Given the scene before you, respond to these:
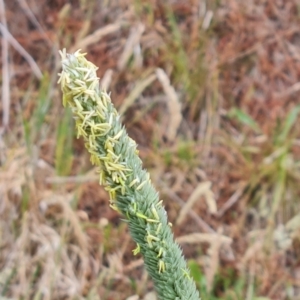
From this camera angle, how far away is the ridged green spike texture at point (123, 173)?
57 centimetres

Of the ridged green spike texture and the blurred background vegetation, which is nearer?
the ridged green spike texture

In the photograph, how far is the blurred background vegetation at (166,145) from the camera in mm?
1834

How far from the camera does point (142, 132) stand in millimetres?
Answer: 2195

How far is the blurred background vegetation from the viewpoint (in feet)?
6.02

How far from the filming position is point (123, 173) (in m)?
0.59

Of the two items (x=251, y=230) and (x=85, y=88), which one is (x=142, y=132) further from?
(x=85, y=88)

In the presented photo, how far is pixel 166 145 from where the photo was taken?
85.2 inches

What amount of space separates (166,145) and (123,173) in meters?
1.57

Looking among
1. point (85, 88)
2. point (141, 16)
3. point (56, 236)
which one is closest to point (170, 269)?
point (85, 88)

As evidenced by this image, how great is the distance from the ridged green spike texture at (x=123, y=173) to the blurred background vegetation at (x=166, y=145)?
0.92m

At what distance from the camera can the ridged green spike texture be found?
1.87ft

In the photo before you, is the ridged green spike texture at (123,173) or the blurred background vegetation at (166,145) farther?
the blurred background vegetation at (166,145)

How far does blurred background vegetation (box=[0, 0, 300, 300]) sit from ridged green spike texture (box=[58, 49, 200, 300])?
0.92 meters

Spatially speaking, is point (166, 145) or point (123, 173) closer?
point (123, 173)
